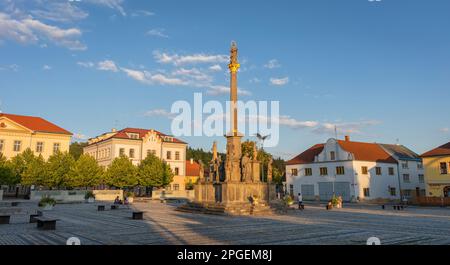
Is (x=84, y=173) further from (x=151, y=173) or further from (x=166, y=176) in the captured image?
(x=166, y=176)

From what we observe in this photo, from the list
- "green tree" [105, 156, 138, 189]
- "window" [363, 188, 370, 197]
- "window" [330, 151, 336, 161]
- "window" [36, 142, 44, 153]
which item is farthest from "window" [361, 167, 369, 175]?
"window" [36, 142, 44, 153]

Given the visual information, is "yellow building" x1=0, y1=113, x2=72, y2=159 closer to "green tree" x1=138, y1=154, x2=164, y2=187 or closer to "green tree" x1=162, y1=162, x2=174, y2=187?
"green tree" x1=138, y1=154, x2=164, y2=187

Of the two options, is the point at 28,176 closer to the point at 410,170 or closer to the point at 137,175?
the point at 137,175

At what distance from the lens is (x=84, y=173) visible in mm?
50500

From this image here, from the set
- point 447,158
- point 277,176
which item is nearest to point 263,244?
point 447,158

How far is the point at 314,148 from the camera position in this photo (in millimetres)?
58844

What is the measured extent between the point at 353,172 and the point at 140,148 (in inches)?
1519

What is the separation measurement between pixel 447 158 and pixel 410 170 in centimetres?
1440

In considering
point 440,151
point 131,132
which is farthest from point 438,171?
point 131,132

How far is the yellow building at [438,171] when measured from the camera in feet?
133

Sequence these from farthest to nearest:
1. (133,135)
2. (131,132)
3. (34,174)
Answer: (131,132) → (133,135) → (34,174)

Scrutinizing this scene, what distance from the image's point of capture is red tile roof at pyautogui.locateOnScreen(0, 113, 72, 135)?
61.4 m

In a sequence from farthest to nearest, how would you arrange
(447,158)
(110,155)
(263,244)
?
(110,155) → (447,158) → (263,244)
